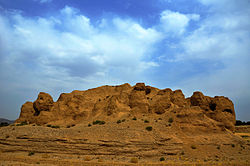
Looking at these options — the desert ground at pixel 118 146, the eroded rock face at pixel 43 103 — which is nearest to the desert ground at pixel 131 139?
the desert ground at pixel 118 146

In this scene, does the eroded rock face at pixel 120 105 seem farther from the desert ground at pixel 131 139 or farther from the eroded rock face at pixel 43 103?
the desert ground at pixel 131 139

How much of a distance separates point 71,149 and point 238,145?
16762 millimetres

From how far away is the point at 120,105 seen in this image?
27.6m

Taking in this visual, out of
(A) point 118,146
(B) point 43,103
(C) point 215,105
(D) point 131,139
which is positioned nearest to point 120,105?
(D) point 131,139

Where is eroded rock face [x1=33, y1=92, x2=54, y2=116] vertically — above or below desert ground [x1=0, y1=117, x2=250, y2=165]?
above

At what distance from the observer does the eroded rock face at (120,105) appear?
26.7 metres

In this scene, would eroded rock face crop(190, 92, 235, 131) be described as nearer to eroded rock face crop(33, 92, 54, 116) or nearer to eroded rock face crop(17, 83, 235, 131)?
eroded rock face crop(17, 83, 235, 131)

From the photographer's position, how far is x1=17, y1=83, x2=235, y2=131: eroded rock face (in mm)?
26669

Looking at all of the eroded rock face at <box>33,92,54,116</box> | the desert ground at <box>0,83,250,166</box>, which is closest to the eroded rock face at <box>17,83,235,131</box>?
the eroded rock face at <box>33,92,54,116</box>

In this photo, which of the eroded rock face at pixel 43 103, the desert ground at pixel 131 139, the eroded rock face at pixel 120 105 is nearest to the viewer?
the desert ground at pixel 131 139

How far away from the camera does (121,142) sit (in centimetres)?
1786

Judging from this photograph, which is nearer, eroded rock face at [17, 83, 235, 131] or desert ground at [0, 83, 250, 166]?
desert ground at [0, 83, 250, 166]

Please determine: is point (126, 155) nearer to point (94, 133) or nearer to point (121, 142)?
point (121, 142)

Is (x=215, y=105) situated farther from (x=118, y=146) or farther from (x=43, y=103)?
→ (x=43, y=103)
